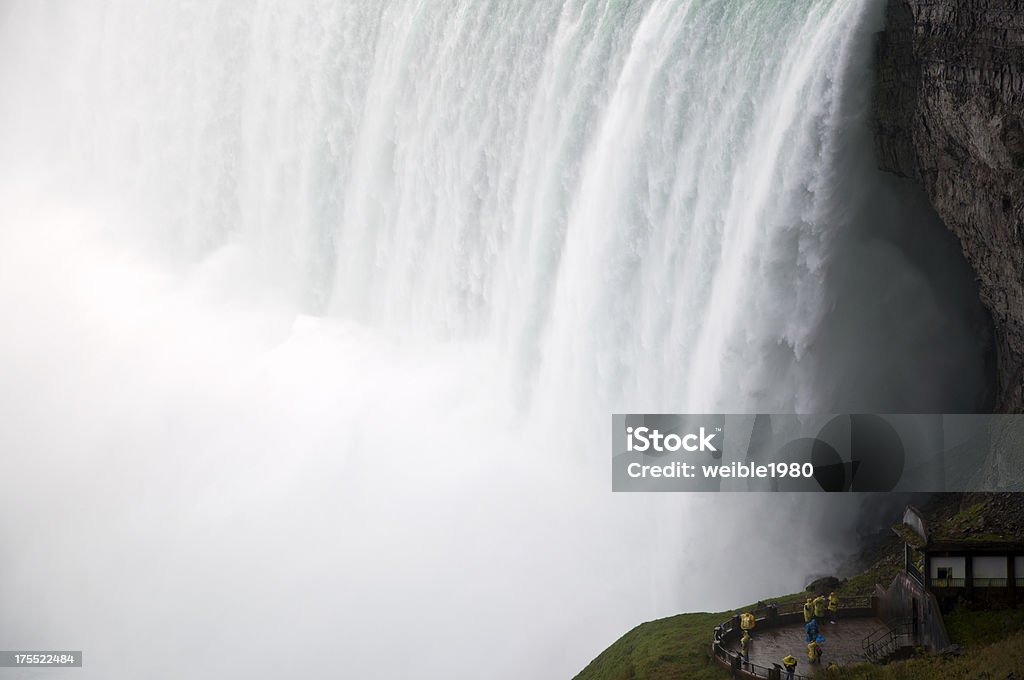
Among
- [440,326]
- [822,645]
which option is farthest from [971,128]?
[440,326]

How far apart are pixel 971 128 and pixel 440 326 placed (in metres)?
17.3

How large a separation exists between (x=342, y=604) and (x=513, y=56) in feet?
44.2

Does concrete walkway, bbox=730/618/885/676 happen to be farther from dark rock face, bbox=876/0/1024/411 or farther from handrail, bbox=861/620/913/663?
dark rock face, bbox=876/0/1024/411

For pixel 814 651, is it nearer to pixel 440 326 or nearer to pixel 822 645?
pixel 822 645

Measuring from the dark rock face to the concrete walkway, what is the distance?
551cm

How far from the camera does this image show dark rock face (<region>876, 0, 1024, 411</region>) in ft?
68.1

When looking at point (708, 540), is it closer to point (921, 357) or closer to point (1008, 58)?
point (921, 357)

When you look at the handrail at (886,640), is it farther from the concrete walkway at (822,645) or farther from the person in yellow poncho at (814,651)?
the person in yellow poncho at (814,651)

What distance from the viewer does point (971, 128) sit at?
2141 centimetres

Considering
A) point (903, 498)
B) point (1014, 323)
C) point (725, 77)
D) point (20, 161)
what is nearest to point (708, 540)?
point (903, 498)

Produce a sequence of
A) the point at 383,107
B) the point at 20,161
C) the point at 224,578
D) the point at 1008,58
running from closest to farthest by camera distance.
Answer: the point at 1008,58 < the point at 224,578 < the point at 383,107 < the point at 20,161

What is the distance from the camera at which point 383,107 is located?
38312mm

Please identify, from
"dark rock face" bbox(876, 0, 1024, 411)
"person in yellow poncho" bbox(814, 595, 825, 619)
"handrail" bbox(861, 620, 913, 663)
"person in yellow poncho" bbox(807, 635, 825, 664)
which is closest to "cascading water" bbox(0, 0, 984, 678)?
"dark rock face" bbox(876, 0, 1024, 411)

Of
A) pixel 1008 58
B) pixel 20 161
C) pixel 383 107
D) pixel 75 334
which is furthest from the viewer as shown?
pixel 20 161
